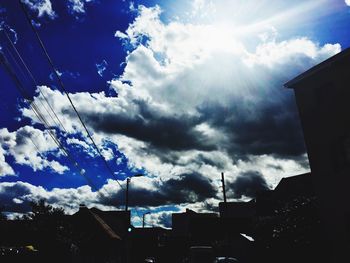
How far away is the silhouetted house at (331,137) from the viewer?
1592 cm

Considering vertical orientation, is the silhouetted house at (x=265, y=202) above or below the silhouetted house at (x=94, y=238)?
above

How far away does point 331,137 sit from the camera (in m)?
17.1

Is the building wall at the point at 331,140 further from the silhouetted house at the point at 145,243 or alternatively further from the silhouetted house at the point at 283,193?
the silhouetted house at the point at 145,243

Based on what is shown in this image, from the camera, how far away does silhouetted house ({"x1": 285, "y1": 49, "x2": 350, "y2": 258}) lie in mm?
15922

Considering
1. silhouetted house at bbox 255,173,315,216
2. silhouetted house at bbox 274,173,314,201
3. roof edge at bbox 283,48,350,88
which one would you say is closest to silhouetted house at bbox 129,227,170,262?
silhouetted house at bbox 255,173,315,216

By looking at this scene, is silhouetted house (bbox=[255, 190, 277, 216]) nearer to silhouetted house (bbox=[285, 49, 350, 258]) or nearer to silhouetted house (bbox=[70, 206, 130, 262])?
silhouetted house (bbox=[70, 206, 130, 262])

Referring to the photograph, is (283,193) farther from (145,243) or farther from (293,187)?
(145,243)

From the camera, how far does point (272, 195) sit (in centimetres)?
5094

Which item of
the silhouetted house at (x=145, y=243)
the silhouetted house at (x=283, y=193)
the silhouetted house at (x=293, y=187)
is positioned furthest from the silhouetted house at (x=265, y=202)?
the silhouetted house at (x=145, y=243)

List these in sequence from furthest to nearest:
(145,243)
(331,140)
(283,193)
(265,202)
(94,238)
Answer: (145,243) < (265,202) < (283,193) < (94,238) < (331,140)

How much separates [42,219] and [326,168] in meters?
19.4

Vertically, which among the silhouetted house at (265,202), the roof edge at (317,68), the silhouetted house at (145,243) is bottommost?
the silhouetted house at (145,243)

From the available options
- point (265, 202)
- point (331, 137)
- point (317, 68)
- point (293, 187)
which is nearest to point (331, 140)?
point (331, 137)

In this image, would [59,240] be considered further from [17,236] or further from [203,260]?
[17,236]
